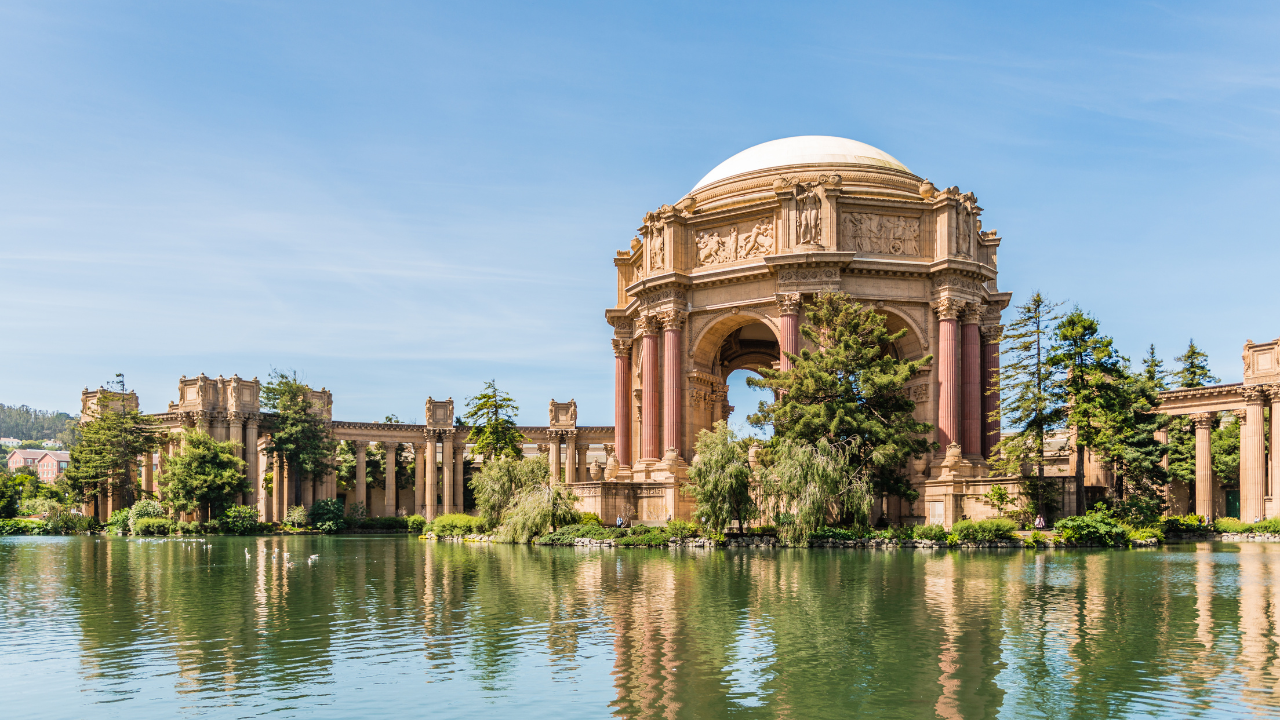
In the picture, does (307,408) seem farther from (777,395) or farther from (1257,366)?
(1257,366)

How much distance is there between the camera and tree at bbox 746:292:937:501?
37.8m

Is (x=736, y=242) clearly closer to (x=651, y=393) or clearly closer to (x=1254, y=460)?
(x=651, y=393)

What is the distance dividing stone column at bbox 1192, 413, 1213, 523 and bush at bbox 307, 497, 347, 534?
52643 mm

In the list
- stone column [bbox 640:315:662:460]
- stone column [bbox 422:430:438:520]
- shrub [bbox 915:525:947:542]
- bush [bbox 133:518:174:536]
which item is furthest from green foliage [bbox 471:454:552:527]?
stone column [bbox 422:430:438:520]

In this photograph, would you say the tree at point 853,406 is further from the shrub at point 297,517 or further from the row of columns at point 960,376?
the shrub at point 297,517

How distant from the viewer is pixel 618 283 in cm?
6144

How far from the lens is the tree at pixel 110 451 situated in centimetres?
7150

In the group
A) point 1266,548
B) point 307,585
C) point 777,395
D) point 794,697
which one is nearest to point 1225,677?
point 794,697

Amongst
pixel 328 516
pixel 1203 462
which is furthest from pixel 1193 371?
pixel 328 516

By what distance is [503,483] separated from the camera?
47438mm

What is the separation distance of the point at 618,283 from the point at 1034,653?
49498 millimetres

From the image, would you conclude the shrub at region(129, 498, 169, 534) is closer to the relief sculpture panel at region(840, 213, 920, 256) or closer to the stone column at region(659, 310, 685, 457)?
the stone column at region(659, 310, 685, 457)

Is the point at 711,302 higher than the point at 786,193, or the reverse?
the point at 786,193

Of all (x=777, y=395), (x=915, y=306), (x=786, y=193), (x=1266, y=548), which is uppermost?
(x=786, y=193)
